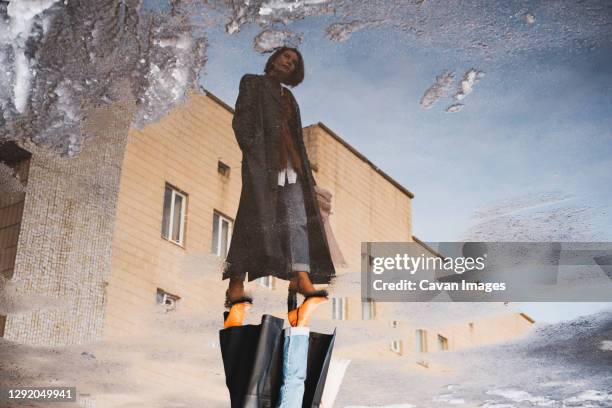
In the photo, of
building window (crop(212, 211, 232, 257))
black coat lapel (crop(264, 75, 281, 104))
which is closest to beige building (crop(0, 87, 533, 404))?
building window (crop(212, 211, 232, 257))

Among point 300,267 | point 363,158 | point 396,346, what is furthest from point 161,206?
point 396,346

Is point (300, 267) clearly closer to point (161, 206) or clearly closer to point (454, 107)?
point (161, 206)

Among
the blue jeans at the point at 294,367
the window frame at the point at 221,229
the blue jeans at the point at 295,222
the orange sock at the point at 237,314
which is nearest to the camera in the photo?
the blue jeans at the point at 294,367

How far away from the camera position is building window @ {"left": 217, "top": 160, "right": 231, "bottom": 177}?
686cm

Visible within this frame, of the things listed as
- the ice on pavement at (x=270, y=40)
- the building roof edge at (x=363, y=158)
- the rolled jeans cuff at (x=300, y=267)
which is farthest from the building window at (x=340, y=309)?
the ice on pavement at (x=270, y=40)

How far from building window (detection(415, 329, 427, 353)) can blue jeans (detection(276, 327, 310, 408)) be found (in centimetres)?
120

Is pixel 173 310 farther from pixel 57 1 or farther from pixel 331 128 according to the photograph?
pixel 57 1

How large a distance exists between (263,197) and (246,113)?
0.58m

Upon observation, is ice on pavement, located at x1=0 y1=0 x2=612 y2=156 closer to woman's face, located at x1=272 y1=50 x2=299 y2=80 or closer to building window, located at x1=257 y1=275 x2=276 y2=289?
woman's face, located at x1=272 y1=50 x2=299 y2=80

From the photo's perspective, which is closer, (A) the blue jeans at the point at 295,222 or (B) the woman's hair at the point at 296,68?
(A) the blue jeans at the point at 295,222

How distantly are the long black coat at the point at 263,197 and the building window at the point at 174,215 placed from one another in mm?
336

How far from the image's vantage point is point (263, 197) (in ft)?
22.2

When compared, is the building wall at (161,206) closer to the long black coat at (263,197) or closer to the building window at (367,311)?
the long black coat at (263,197)

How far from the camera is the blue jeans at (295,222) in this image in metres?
→ 6.64
